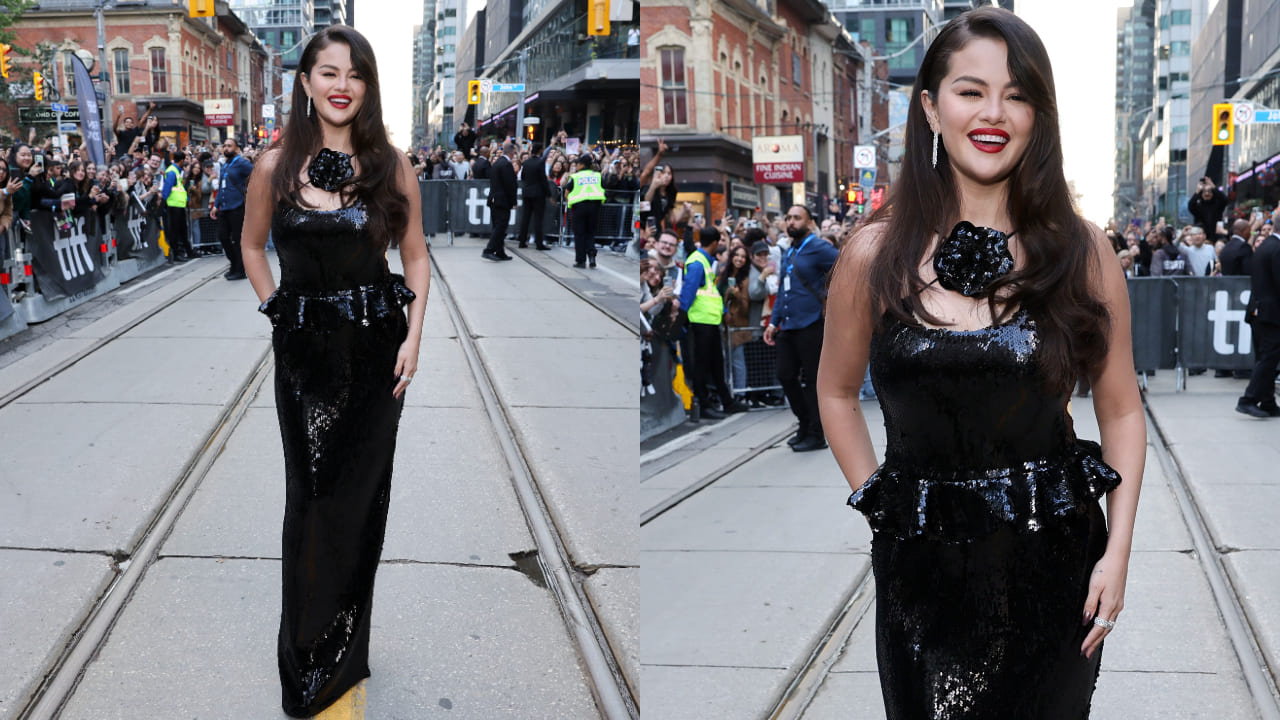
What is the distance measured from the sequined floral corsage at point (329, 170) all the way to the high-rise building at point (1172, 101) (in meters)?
100

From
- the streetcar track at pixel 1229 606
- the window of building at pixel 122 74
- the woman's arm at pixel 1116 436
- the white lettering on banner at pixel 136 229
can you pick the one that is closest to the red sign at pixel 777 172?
the white lettering on banner at pixel 136 229

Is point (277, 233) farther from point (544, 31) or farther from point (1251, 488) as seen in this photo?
point (544, 31)

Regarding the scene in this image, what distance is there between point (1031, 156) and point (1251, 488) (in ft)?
22.0

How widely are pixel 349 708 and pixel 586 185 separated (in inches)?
551

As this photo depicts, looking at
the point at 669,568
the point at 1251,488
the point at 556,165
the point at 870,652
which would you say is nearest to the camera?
the point at 870,652

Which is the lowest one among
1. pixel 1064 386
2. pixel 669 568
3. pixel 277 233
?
pixel 669 568

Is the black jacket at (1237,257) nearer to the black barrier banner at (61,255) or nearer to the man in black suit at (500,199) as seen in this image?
the man in black suit at (500,199)

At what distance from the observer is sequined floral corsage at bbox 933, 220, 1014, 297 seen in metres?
2.48

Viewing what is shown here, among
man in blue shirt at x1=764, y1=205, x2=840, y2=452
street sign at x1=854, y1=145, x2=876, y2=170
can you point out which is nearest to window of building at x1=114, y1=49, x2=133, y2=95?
street sign at x1=854, y1=145, x2=876, y2=170

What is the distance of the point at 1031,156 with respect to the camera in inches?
100

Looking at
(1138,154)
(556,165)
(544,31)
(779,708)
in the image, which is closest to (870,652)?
(779,708)

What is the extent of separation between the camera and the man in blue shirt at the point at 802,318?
9727mm

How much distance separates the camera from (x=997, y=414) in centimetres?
245

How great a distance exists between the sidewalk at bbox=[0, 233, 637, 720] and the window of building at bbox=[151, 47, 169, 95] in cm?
6020
